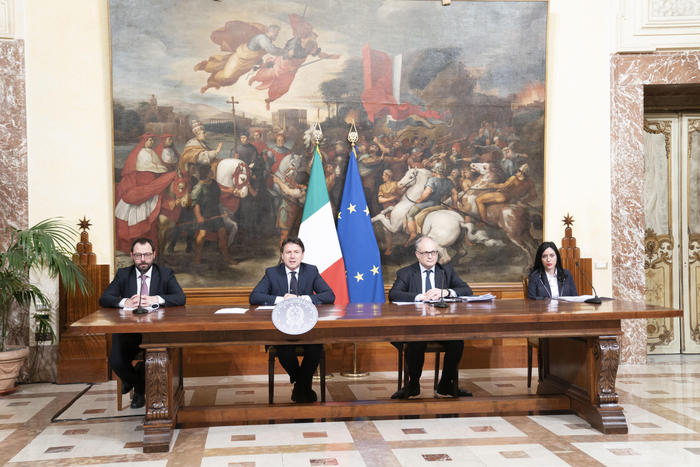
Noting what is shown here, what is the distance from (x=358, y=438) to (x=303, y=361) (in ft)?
3.53

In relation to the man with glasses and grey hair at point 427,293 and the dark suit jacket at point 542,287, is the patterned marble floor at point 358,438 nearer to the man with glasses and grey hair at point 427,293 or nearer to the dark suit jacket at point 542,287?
the man with glasses and grey hair at point 427,293

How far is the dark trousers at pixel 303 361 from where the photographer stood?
18.2 ft

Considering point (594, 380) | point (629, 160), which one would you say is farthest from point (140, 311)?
point (629, 160)

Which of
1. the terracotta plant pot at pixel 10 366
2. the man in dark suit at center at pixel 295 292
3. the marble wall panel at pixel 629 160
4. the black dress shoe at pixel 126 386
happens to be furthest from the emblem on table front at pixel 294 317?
the marble wall panel at pixel 629 160

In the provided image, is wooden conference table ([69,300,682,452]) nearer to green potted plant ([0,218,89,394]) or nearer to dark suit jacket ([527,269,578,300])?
dark suit jacket ([527,269,578,300])

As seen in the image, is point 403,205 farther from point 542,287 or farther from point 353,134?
point 542,287

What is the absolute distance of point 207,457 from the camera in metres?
4.34

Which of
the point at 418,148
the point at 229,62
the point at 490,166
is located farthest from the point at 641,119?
the point at 229,62

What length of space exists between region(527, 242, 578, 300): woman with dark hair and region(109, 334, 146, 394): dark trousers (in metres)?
3.38

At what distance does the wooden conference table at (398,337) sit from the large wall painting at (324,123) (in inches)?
76.4

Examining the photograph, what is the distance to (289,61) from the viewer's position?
730 cm

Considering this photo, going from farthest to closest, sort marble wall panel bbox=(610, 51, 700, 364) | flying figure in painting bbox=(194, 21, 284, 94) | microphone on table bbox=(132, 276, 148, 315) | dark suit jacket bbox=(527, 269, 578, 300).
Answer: marble wall panel bbox=(610, 51, 700, 364) → flying figure in painting bbox=(194, 21, 284, 94) → dark suit jacket bbox=(527, 269, 578, 300) → microphone on table bbox=(132, 276, 148, 315)

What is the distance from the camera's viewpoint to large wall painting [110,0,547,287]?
7.12 metres

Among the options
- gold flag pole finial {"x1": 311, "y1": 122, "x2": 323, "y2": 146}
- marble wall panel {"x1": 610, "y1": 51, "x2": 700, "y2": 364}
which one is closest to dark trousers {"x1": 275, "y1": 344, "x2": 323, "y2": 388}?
gold flag pole finial {"x1": 311, "y1": 122, "x2": 323, "y2": 146}
